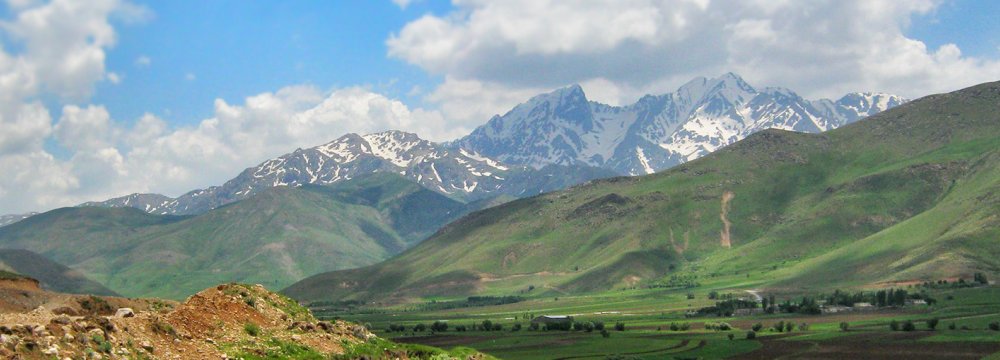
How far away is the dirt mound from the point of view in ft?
109

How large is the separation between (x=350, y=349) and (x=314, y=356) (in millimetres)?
5412

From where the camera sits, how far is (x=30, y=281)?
145m

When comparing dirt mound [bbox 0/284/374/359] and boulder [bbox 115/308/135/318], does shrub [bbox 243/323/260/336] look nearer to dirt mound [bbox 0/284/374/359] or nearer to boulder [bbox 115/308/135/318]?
dirt mound [bbox 0/284/374/359]

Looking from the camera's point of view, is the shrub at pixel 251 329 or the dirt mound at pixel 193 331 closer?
the dirt mound at pixel 193 331

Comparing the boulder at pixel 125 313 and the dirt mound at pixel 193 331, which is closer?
the dirt mound at pixel 193 331

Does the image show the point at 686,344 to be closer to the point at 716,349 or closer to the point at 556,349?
the point at 716,349

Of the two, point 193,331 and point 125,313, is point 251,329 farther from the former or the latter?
point 125,313

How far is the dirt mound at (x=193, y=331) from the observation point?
3331 cm

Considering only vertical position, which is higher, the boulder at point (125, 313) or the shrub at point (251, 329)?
the boulder at point (125, 313)

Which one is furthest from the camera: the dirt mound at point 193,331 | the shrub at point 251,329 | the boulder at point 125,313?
the shrub at point 251,329

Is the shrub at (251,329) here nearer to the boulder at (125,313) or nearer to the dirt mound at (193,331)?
the dirt mound at (193,331)

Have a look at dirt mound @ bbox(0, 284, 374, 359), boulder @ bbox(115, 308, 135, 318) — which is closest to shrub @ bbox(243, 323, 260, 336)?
dirt mound @ bbox(0, 284, 374, 359)

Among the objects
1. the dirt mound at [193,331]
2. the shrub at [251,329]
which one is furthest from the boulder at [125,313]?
the shrub at [251,329]

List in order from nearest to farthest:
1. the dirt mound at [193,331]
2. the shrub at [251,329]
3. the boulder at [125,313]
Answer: the dirt mound at [193,331], the boulder at [125,313], the shrub at [251,329]
